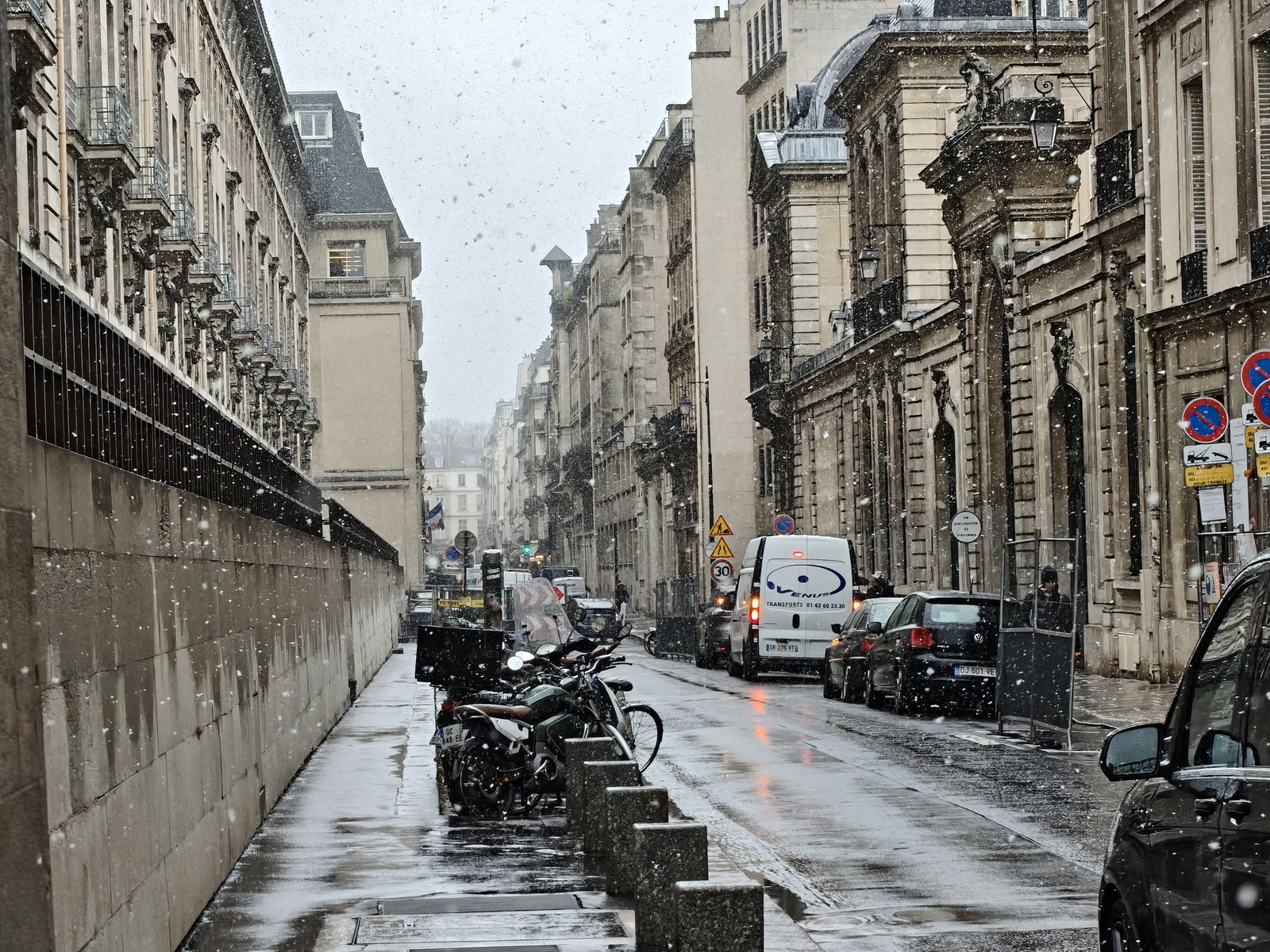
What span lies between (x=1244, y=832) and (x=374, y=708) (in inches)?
911

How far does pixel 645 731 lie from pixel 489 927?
9.27 m

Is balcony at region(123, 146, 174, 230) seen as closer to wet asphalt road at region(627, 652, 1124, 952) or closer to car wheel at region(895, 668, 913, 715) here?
car wheel at region(895, 668, 913, 715)

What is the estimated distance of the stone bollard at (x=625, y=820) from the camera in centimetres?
1023

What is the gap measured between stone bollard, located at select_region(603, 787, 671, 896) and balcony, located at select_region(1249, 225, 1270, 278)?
17.5 m

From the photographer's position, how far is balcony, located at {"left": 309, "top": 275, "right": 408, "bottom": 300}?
94.3 metres

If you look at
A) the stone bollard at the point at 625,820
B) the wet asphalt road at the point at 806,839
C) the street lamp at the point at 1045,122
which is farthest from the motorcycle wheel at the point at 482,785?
the street lamp at the point at 1045,122

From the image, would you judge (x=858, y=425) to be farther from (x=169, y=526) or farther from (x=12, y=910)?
(x=12, y=910)

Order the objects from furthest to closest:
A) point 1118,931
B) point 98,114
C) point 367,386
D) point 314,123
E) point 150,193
A: 1. point 314,123
2. point 367,386
3. point 150,193
4. point 98,114
5. point 1118,931

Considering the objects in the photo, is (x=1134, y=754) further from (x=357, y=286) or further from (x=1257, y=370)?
(x=357, y=286)

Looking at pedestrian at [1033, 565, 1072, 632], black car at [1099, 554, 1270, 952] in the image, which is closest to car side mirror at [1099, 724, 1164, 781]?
black car at [1099, 554, 1270, 952]

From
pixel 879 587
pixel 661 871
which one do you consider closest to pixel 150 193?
pixel 879 587

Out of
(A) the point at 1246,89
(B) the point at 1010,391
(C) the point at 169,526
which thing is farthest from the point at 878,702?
(C) the point at 169,526

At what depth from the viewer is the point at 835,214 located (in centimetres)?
6041

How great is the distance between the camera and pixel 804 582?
33719 millimetres
